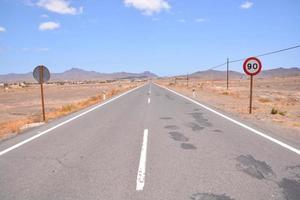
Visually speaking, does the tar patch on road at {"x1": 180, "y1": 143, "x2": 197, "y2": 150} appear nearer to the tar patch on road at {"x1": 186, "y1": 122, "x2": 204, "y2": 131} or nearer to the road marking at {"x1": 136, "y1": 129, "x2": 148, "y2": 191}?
the road marking at {"x1": 136, "y1": 129, "x2": 148, "y2": 191}

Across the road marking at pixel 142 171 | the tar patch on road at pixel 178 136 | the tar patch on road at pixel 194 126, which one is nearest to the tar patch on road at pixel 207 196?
the road marking at pixel 142 171

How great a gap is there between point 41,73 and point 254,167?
38.6ft

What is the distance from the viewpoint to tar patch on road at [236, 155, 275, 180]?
19.2 feet

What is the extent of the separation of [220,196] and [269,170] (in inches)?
68.7

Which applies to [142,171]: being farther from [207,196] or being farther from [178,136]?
[178,136]

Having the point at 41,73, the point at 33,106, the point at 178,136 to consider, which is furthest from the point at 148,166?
the point at 33,106

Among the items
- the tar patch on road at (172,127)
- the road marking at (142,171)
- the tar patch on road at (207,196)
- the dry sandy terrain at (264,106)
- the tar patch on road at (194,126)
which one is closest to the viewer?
the tar patch on road at (207,196)

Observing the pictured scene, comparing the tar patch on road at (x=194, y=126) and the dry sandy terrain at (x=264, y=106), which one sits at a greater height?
the tar patch on road at (x=194, y=126)

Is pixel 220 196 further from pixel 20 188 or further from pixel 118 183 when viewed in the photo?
pixel 20 188

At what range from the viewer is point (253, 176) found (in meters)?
5.80

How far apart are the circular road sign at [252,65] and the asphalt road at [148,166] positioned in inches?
247

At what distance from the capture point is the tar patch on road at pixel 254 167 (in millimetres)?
5856

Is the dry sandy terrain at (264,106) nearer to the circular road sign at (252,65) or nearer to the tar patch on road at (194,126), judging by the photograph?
the circular road sign at (252,65)

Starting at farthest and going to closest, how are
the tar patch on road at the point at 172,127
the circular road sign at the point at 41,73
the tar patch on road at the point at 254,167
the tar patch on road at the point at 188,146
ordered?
the circular road sign at the point at 41,73
the tar patch on road at the point at 172,127
the tar patch on road at the point at 188,146
the tar patch on road at the point at 254,167
